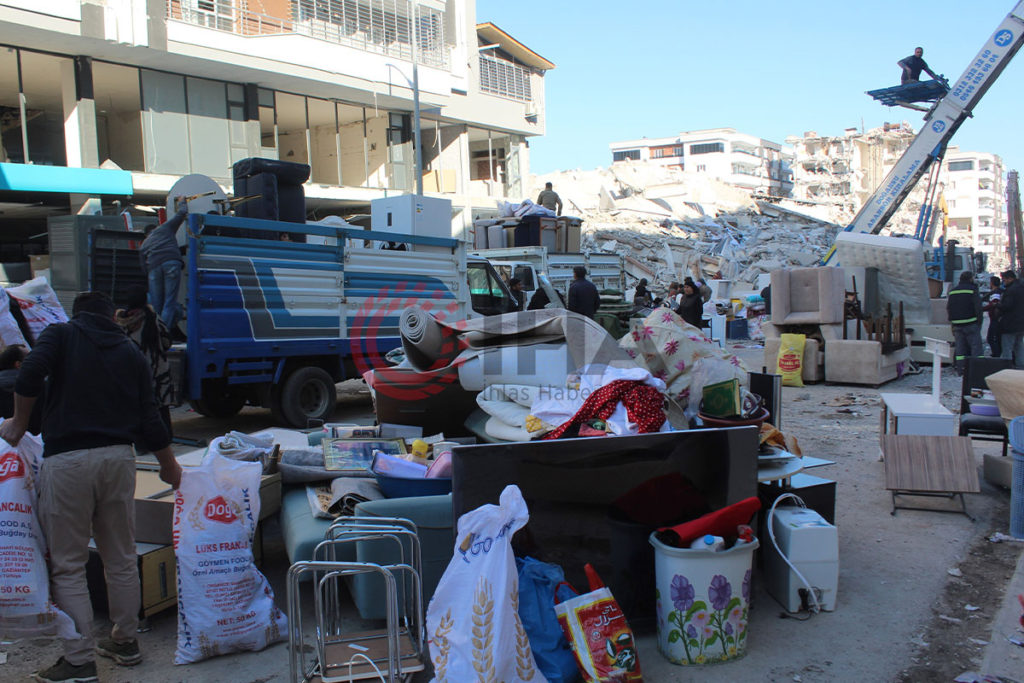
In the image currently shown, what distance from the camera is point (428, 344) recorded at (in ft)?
19.1


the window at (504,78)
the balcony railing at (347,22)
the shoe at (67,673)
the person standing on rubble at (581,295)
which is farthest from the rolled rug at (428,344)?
the window at (504,78)

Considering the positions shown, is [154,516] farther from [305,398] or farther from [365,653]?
[305,398]

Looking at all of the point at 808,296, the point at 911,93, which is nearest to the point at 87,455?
the point at 808,296

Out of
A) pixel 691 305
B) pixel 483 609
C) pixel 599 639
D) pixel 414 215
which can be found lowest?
pixel 599 639

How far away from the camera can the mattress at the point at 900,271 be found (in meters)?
13.6

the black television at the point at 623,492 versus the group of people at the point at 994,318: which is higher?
the group of people at the point at 994,318

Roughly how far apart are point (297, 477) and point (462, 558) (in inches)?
77.1

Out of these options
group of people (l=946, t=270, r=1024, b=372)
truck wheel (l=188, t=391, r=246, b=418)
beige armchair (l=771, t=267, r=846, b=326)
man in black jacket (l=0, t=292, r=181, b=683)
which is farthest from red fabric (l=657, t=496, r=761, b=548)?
group of people (l=946, t=270, r=1024, b=372)

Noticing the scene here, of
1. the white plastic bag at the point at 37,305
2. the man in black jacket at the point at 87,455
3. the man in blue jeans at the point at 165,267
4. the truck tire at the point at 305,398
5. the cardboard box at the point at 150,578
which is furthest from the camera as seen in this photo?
the truck tire at the point at 305,398

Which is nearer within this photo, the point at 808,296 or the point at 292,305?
the point at 292,305

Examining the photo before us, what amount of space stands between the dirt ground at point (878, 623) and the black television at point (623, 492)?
0.38m

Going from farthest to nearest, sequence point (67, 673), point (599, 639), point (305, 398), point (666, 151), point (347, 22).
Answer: point (666, 151) → point (347, 22) → point (305, 398) → point (67, 673) → point (599, 639)

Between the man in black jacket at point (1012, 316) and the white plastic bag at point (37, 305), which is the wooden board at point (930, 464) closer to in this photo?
the white plastic bag at point (37, 305)

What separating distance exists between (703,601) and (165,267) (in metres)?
6.15
